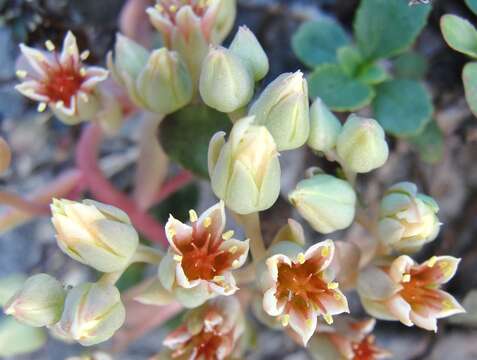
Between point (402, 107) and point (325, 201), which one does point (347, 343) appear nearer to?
point (325, 201)

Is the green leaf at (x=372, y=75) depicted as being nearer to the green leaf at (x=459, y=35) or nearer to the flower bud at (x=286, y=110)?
the green leaf at (x=459, y=35)

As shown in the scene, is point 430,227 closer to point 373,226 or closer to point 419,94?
point 373,226

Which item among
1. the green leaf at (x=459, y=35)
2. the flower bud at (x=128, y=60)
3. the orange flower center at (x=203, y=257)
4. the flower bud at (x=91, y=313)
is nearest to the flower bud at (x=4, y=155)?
the flower bud at (x=128, y=60)

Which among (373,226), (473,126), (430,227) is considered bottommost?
(473,126)

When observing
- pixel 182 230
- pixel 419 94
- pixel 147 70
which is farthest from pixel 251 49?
pixel 419 94

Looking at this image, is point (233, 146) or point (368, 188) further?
point (368, 188)

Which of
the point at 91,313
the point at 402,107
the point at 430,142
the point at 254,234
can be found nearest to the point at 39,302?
the point at 91,313

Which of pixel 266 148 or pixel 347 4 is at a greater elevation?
pixel 266 148
